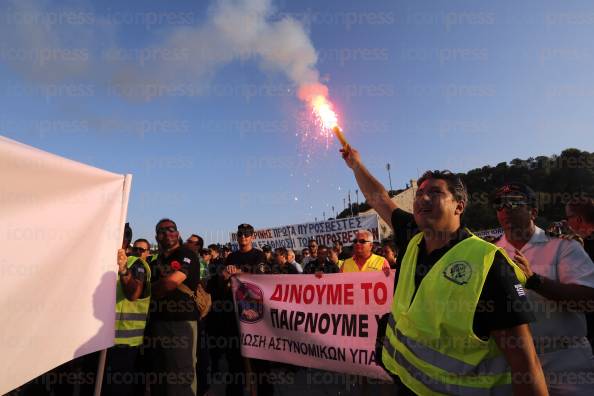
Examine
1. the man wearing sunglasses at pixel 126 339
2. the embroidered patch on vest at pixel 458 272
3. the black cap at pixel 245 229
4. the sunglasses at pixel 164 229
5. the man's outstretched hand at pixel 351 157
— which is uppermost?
the man's outstretched hand at pixel 351 157

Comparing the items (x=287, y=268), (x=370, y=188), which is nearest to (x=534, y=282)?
(x=370, y=188)

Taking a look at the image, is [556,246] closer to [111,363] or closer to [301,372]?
[111,363]

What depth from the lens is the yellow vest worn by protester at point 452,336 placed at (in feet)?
5.71

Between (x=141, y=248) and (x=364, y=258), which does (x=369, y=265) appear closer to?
(x=364, y=258)

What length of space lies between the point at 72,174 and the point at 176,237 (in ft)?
6.39

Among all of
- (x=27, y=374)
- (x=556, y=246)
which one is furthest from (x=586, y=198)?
(x=27, y=374)

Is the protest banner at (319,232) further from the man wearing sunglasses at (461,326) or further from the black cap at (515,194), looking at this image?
the man wearing sunglasses at (461,326)

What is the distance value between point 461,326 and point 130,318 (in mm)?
3457

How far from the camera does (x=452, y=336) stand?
70.3 inches

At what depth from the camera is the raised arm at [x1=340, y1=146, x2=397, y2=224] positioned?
2.96m

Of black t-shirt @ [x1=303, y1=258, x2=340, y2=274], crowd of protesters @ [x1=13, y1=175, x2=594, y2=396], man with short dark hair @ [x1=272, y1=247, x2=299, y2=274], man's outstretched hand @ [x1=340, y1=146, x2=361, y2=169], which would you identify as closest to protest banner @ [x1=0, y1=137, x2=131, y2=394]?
crowd of protesters @ [x1=13, y1=175, x2=594, y2=396]

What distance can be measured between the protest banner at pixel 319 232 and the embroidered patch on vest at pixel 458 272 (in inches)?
537

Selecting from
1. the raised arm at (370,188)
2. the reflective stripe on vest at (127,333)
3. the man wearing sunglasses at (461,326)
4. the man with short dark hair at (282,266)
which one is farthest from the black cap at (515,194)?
the man with short dark hair at (282,266)

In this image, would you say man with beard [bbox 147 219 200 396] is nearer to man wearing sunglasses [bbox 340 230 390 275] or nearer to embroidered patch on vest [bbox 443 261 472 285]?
man wearing sunglasses [bbox 340 230 390 275]
